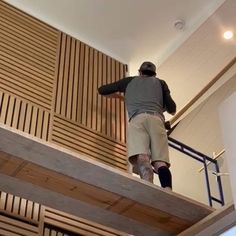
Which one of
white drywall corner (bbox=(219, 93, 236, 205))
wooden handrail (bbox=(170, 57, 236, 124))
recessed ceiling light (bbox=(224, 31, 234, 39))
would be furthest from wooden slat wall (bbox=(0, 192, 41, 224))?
recessed ceiling light (bbox=(224, 31, 234, 39))

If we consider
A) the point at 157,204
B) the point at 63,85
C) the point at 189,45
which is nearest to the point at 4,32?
the point at 63,85

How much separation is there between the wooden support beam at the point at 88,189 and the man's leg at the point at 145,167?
299mm

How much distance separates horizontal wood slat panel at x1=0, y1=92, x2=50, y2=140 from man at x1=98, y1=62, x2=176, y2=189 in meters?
1.00

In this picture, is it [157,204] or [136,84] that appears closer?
[157,204]

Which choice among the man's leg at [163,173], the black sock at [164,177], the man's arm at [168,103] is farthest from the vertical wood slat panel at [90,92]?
the black sock at [164,177]

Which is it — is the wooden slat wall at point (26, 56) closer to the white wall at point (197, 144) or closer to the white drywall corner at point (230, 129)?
the white drywall corner at point (230, 129)

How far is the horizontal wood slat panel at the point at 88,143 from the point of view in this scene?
6363 mm

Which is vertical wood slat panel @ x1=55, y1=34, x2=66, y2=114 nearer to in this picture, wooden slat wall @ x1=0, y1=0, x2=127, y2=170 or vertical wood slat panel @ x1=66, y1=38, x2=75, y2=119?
wooden slat wall @ x1=0, y1=0, x2=127, y2=170

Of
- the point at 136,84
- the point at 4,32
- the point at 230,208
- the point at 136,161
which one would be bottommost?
the point at 230,208

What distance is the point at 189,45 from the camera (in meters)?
7.69

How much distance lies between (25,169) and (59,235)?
1.30 metres

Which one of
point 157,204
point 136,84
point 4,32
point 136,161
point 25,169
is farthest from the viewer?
point 4,32

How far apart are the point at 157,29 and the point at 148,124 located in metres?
2.57

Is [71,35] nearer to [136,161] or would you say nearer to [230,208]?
[136,161]
